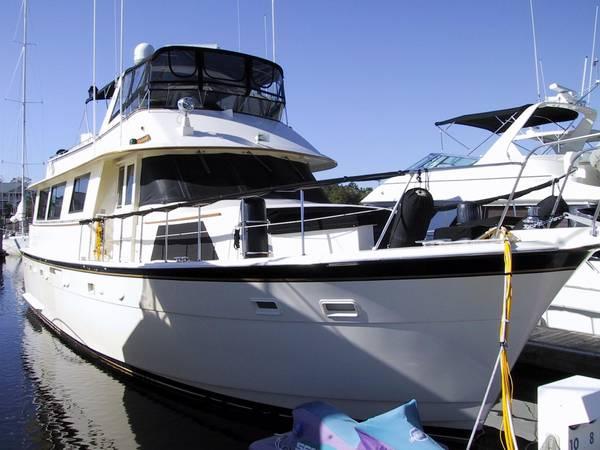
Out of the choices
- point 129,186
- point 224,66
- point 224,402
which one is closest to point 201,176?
point 129,186

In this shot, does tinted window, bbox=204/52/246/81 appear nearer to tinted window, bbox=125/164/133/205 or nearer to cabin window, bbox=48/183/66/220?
tinted window, bbox=125/164/133/205

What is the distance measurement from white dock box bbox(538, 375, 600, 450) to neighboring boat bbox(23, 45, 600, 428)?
68 cm

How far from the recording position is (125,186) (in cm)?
733

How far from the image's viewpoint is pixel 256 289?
4789 millimetres

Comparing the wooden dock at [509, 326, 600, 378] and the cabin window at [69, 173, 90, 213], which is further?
the cabin window at [69, 173, 90, 213]

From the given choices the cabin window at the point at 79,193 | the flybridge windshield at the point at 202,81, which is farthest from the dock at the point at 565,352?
the cabin window at the point at 79,193

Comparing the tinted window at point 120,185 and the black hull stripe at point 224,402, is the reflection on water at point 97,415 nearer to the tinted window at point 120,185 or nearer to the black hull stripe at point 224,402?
the black hull stripe at point 224,402

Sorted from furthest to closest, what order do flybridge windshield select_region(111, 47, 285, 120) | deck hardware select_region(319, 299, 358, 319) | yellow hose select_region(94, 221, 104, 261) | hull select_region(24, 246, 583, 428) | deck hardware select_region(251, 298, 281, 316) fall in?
flybridge windshield select_region(111, 47, 285, 120) < yellow hose select_region(94, 221, 104, 261) < deck hardware select_region(251, 298, 281, 316) < deck hardware select_region(319, 299, 358, 319) < hull select_region(24, 246, 583, 428)

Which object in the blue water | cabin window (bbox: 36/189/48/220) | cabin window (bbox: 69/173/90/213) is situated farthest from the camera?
cabin window (bbox: 36/189/48/220)

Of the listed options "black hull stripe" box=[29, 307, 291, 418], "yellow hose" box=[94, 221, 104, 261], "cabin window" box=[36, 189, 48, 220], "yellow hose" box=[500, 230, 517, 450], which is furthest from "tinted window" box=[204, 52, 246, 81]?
"yellow hose" box=[500, 230, 517, 450]

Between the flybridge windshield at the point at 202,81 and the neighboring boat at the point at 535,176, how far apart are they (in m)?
2.81

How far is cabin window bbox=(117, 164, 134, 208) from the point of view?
285 inches

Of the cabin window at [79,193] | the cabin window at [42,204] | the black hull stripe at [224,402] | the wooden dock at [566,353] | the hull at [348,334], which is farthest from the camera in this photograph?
the cabin window at [42,204]

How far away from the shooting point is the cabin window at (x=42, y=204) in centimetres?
1064
